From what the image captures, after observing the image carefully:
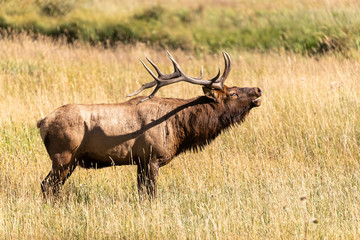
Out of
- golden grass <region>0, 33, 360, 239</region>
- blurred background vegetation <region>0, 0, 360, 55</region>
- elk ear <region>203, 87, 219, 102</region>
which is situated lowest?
golden grass <region>0, 33, 360, 239</region>

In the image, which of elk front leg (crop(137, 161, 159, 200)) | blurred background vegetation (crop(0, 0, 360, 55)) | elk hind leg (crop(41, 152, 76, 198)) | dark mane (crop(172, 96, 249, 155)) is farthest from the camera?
blurred background vegetation (crop(0, 0, 360, 55))

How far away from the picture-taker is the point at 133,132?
6.33m

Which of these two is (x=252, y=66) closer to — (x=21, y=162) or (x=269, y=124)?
(x=269, y=124)

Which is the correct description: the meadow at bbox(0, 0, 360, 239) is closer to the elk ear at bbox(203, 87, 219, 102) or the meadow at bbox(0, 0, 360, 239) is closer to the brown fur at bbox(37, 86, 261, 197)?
the brown fur at bbox(37, 86, 261, 197)

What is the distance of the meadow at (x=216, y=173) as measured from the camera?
5457mm

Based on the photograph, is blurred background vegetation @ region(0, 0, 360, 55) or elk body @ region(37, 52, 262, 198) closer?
elk body @ region(37, 52, 262, 198)

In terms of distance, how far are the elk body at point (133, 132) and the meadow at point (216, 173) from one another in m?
0.35

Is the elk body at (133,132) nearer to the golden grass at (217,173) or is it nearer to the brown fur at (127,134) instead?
the brown fur at (127,134)

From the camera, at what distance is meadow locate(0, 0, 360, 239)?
5.46 m

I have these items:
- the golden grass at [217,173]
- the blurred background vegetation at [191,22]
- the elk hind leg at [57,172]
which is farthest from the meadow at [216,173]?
the blurred background vegetation at [191,22]

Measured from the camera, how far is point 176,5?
83.0 feet

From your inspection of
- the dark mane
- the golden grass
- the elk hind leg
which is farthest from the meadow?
the dark mane

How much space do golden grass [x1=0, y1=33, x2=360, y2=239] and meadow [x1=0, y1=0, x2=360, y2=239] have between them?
20 millimetres

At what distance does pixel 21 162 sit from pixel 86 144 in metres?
1.56
